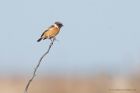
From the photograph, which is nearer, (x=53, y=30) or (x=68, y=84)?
(x=53, y=30)

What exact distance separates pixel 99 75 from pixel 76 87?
73 centimetres

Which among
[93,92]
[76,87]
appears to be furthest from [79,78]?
[93,92]

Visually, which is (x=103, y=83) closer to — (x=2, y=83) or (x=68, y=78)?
(x=68, y=78)

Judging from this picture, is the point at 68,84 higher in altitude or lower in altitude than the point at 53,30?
higher

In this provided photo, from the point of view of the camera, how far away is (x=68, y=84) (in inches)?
537

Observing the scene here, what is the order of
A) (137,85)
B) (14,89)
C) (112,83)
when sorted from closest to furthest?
(137,85), (112,83), (14,89)

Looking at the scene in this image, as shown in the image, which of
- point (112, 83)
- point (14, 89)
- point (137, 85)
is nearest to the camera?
point (137, 85)

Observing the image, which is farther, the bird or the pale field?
the pale field

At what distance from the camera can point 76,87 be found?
13.6m

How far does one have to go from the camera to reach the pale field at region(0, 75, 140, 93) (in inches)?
499

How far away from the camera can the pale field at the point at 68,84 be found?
41.6 ft

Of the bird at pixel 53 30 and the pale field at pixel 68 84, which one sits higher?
the pale field at pixel 68 84

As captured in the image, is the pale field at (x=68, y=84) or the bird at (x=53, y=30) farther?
the pale field at (x=68, y=84)

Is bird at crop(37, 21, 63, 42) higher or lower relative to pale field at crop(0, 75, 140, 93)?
lower
